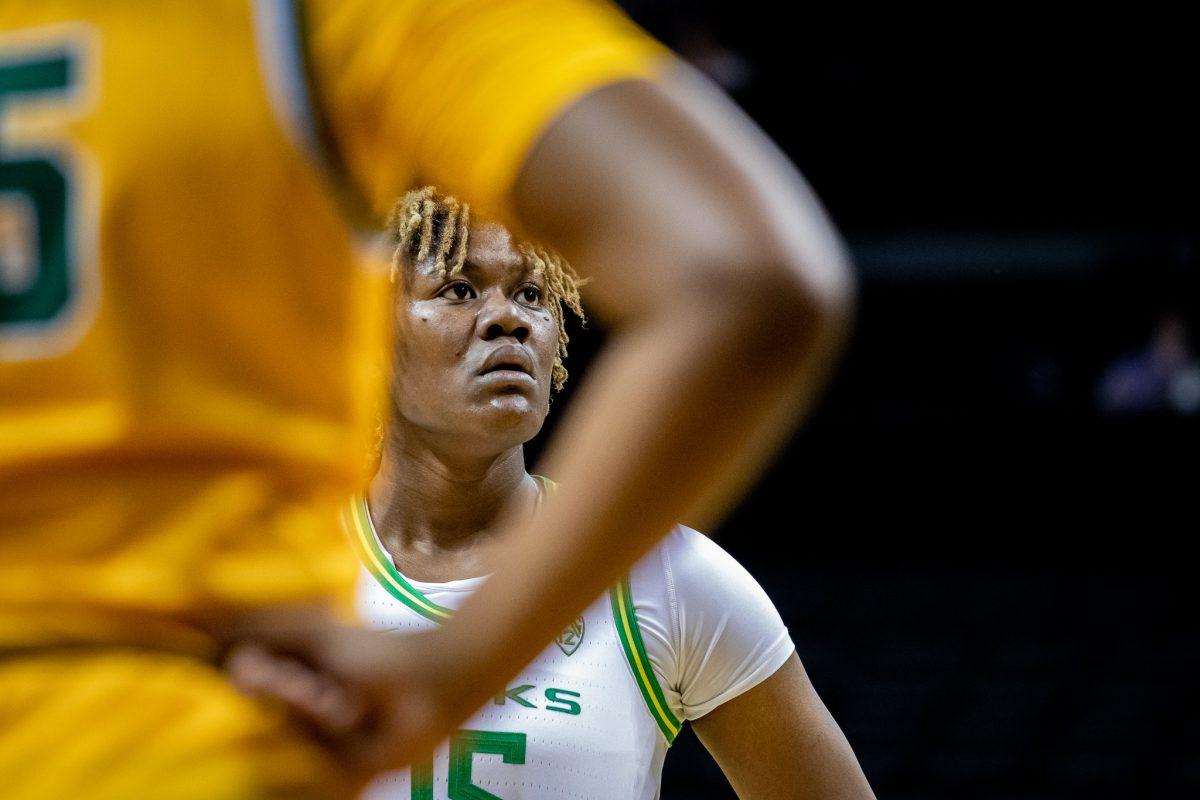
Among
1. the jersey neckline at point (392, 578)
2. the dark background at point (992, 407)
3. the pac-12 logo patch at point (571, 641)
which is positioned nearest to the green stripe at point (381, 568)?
the jersey neckline at point (392, 578)

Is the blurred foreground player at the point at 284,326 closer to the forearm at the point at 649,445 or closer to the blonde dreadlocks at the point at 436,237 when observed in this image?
the forearm at the point at 649,445

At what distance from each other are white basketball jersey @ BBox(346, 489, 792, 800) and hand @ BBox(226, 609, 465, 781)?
3.62 ft

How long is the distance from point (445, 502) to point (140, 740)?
1387mm

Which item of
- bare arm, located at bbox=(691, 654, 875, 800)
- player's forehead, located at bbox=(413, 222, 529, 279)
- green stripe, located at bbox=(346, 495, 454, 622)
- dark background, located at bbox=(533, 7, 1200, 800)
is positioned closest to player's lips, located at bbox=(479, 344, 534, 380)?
player's forehead, located at bbox=(413, 222, 529, 279)

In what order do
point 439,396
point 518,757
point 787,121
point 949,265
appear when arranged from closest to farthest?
point 518,757
point 439,396
point 787,121
point 949,265

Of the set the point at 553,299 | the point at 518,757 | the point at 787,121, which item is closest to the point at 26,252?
the point at 518,757

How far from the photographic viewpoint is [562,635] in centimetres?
198

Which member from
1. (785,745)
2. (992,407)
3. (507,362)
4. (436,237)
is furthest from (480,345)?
(992,407)

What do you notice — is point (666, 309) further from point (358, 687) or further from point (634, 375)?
point (358, 687)

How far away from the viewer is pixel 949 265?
9562 millimetres

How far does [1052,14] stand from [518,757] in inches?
293

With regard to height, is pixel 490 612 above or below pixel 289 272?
below

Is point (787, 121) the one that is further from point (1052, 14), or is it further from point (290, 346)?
point (290, 346)

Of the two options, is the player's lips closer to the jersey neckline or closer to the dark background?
the jersey neckline
